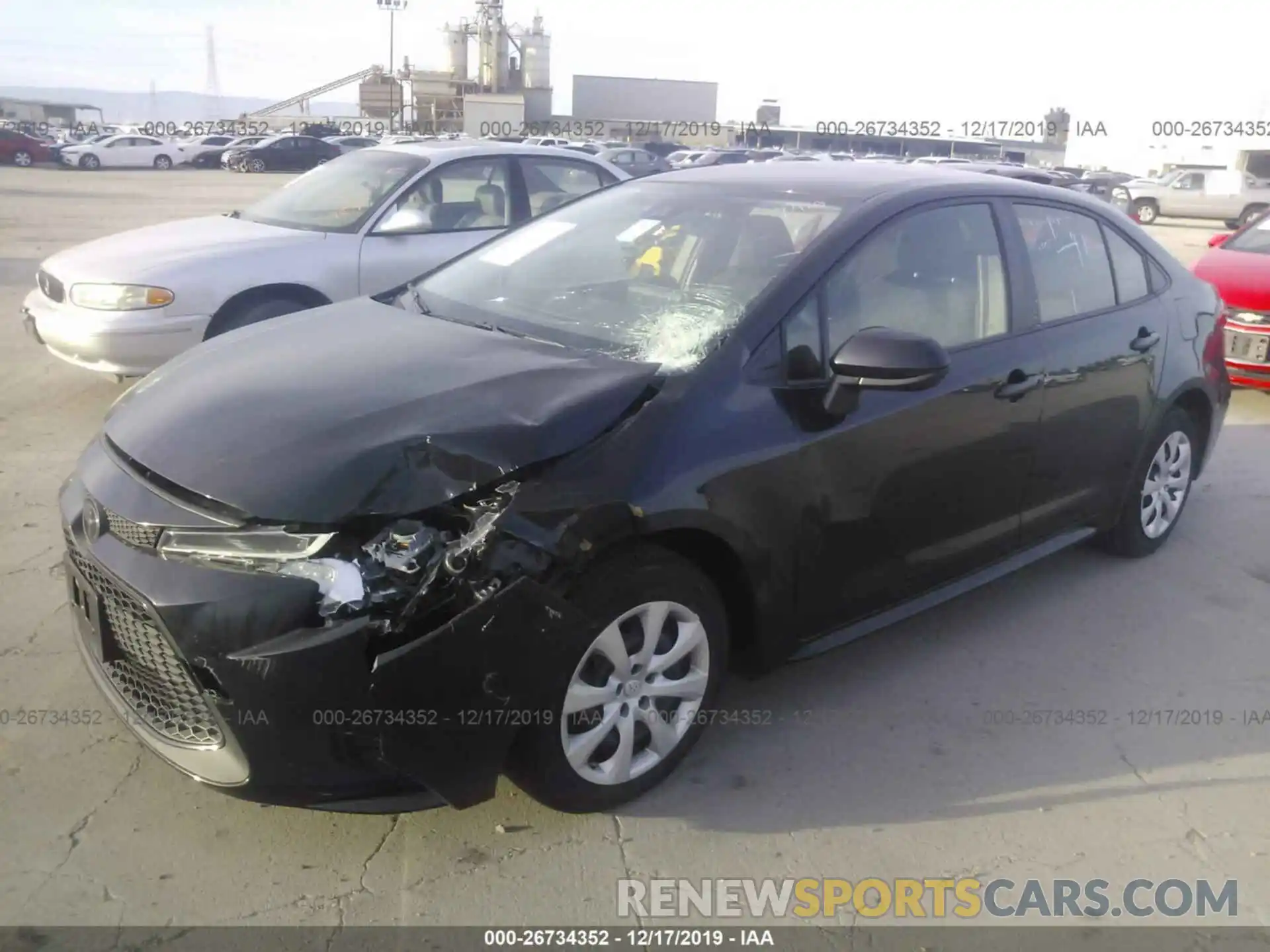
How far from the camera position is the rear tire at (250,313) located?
19.9 ft

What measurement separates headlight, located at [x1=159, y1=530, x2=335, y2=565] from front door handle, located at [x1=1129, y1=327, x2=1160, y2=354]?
3418 millimetres

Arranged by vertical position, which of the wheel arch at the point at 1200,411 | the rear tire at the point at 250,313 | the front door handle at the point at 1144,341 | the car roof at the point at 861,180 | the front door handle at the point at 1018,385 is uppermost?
the car roof at the point at 861,180

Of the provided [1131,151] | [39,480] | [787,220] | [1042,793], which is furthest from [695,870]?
[1131,151]

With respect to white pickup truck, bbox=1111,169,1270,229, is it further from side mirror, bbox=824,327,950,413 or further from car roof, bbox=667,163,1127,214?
side mirror, bbox=824,327,950,413

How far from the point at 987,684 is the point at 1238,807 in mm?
846

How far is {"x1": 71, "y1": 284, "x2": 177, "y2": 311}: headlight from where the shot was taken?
5848 mm

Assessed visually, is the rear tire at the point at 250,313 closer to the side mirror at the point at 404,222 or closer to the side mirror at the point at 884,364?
the side mirror at the point at 404,222

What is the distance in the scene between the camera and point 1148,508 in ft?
15.7

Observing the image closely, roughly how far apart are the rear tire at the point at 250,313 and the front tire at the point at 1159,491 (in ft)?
14.7

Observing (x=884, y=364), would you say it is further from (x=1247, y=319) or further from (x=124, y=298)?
(x=1247, y=319)

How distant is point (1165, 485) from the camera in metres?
4.86

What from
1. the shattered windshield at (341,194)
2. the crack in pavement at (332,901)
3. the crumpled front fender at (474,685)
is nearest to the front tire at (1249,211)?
the shattered windshield at (341,194)

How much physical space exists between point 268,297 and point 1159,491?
193 inches

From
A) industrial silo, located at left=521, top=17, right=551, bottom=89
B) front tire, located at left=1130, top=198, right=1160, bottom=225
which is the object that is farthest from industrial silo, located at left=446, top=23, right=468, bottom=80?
front tire, located at left=1130, top=198, right=1160, bottom=225
